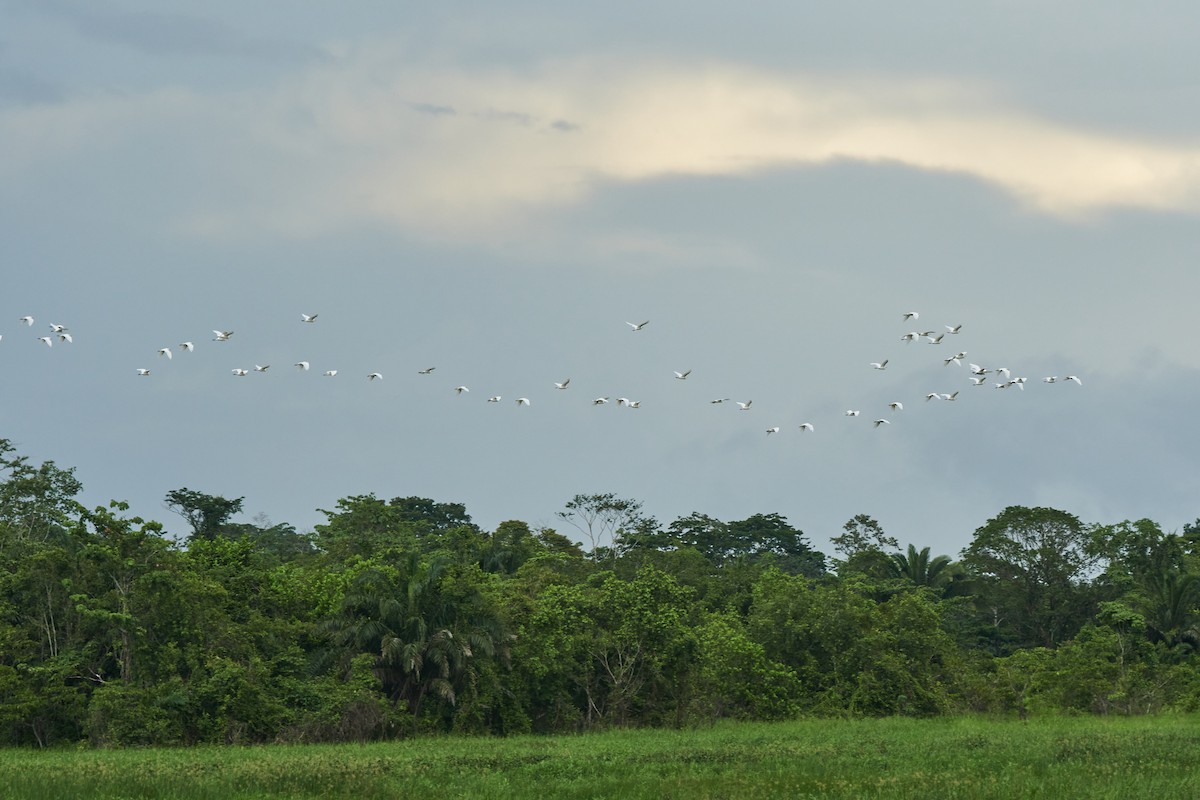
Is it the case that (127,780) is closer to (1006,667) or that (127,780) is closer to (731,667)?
(731,667)

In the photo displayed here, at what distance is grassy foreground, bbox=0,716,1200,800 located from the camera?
81.0 feet

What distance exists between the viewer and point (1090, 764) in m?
27.2

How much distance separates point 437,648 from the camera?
126 ft

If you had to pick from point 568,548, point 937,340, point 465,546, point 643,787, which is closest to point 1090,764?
point 643,787

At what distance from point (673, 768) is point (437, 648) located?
456 inches

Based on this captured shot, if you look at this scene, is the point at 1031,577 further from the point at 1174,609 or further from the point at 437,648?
the point at 437,648

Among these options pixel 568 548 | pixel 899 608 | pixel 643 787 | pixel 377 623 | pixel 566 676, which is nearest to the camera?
pixel 643 787

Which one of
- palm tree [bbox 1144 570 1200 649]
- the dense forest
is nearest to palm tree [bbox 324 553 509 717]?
the dense forest

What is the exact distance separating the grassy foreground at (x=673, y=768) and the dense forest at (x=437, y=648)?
8.52 feet

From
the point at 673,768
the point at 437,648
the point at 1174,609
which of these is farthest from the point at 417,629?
the point at 1174,609

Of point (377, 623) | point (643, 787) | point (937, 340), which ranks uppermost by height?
point (937, 340)

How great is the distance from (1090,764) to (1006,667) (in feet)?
68.9

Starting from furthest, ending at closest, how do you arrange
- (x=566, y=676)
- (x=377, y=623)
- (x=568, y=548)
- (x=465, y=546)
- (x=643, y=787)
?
(x=568, y=548), (x=465, y=546), (x=566, y=676), (x=377, y=623), (x=643, y=787)

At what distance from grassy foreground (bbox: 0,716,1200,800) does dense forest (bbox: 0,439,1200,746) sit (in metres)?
2.60
